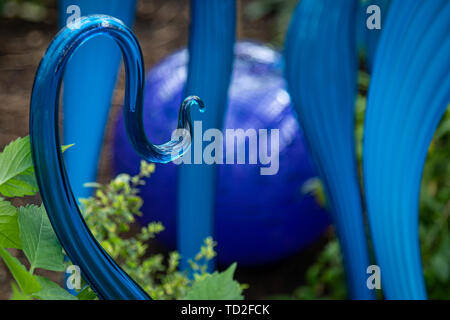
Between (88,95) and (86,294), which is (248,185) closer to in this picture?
(88,95)

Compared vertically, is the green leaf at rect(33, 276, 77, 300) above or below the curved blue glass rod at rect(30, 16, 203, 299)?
below

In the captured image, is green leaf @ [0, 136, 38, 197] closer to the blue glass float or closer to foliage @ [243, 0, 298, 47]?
the blue glass float

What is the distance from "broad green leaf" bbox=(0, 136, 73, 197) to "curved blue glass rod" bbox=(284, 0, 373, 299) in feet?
2.09

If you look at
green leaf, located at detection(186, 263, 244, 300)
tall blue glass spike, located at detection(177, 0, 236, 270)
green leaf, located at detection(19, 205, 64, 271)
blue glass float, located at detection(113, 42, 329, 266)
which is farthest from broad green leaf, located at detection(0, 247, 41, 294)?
blue glass float, located at detection(113, 42, 329, 266)

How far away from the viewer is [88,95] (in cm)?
116

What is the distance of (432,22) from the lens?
3.11ft

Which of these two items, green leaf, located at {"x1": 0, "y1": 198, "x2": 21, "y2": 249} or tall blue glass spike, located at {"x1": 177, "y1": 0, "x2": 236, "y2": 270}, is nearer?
green leaf, located at {"x1": 0, "y1": 198, "x2": 21, "y2": 249}

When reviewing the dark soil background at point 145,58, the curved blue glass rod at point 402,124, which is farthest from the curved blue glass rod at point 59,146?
the dark soil background at point 145,58

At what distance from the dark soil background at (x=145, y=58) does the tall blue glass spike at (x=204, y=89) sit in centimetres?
63

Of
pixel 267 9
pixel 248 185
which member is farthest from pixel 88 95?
pixel 267 9

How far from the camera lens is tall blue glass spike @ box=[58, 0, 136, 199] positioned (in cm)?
112

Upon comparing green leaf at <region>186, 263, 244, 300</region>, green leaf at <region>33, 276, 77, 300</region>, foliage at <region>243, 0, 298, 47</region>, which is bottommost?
green leaf at <region>33, 276, 77, 300</region>

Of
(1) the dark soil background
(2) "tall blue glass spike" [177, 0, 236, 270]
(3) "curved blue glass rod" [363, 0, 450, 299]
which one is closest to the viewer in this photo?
(3) "curved blue glass rod" [363, 0, 450, 299]

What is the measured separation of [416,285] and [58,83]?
2.55ft
